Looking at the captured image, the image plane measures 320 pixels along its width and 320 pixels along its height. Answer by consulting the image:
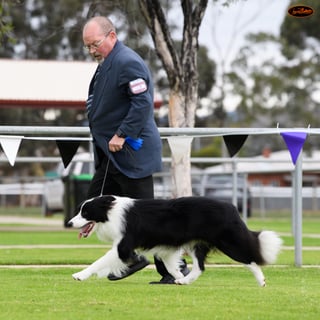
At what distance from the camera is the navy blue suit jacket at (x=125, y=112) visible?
855 cm

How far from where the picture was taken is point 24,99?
2406cm

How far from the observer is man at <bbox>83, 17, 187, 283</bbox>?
337 inches

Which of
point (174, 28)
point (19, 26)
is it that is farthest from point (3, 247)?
point (19, 26)

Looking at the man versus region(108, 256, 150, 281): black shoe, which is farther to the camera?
region(108, 256, 150, 281): black shoe

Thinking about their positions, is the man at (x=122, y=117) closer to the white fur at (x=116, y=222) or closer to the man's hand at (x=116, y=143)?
the man's hand at (x=116, y=143)

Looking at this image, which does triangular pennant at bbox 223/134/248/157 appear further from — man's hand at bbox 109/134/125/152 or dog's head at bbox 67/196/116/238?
dog's head at bbox 67/196/116/238

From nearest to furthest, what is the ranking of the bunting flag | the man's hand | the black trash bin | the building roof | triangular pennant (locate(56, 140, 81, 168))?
the man's hand
the bunting flag
triangular pennant (locate(56, 140, 81, 168))
the black trash bin
the building roof

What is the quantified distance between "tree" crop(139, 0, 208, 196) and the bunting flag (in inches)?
192

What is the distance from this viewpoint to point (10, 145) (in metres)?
10.6

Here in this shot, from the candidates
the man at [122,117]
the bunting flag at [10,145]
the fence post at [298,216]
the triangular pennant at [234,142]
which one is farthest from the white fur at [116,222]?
the fence post at [298,216]

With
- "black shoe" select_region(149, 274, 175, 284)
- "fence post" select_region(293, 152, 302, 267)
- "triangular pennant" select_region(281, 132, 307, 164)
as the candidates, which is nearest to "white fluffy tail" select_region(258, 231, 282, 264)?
"black shoe" select_region(149, 274, 175, 284)

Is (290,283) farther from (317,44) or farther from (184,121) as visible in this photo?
(317,44)

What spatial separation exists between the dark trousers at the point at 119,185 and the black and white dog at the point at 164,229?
0.32 meters

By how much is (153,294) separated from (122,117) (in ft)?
5.50
